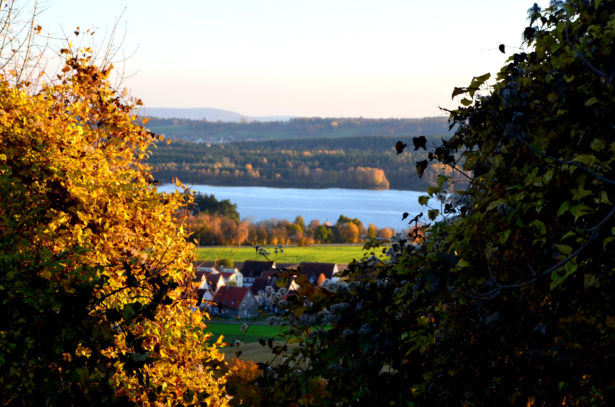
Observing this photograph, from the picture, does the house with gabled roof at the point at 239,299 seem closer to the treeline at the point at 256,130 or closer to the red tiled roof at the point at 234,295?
the red tiled roof at the point at 234,295

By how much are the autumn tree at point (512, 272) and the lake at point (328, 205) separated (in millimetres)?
74057

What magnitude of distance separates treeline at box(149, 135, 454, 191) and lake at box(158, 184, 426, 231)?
3.43 meters

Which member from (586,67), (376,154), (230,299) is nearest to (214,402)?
(586,67)

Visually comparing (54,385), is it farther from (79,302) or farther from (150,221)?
(150,221)

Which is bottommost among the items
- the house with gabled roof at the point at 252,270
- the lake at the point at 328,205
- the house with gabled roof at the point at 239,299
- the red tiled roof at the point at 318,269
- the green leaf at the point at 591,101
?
the house with gabled roof at the point at 252,270

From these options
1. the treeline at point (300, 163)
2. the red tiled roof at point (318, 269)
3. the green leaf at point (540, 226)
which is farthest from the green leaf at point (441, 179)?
the treeline at point (300, 163)

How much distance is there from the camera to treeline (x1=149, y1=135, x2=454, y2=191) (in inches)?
3585

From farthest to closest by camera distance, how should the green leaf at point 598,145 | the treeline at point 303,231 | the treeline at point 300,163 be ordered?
the treeline at point 300,163 < the treeline at point 303,231 < the green leaf at point 598,145

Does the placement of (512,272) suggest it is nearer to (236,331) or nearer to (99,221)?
(99,221)

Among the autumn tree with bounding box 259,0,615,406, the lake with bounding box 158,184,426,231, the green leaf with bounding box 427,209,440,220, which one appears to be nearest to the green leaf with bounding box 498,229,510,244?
the autumn tree with bounding box 259,0,615,406

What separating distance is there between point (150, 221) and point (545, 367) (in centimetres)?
583

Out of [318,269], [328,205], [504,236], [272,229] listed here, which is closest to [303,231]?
[272,229]

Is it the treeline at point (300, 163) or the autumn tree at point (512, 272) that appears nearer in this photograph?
the autumn tree at point (512, 272)

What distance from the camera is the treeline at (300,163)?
91.1m
